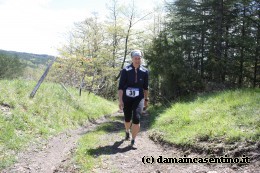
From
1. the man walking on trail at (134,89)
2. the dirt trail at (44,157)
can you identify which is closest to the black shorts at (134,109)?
the man walking on trail at (134,89)

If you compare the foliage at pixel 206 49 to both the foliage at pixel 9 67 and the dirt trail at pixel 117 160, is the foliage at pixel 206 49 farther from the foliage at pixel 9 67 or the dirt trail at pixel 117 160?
the foliage at pixel 9 67

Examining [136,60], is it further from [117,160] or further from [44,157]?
[44,157]

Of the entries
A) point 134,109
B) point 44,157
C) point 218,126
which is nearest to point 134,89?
point 134,109

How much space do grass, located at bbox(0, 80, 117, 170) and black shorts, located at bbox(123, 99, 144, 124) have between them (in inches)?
125

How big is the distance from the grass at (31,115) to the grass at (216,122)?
4191 mm

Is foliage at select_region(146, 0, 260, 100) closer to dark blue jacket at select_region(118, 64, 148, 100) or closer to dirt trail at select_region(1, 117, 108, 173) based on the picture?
dark blue jacket at select_region(118, 64, 148, 100)

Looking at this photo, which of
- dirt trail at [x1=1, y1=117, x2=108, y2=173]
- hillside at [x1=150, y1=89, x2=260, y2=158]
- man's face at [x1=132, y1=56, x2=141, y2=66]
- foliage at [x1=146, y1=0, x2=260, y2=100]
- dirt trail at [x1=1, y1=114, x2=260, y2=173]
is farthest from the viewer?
foliage at [x1=146, y1=0, x2=260, y2=100]

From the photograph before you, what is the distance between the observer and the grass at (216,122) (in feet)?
21.1

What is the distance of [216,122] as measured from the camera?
7.66 metres

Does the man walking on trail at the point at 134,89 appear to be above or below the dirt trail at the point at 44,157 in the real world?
above

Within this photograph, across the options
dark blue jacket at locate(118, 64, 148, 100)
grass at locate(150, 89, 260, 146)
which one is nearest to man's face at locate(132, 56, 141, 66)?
dark blue jacket at locate(118, 64, 148, 100)

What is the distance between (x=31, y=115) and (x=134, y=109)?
482 centimetres

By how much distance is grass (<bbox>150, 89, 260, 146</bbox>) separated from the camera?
6438 millimetres

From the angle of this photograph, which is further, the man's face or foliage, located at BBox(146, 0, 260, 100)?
foliage, located at BBox(146, 0, 260, 100)
